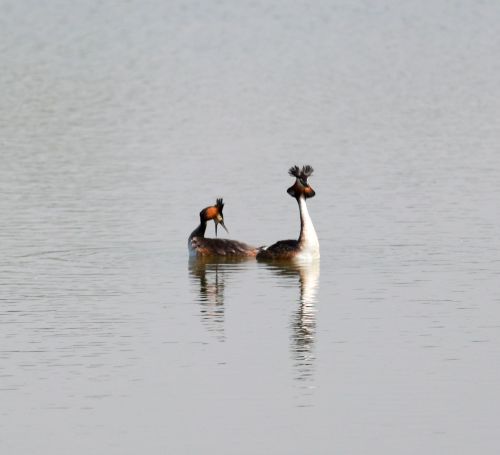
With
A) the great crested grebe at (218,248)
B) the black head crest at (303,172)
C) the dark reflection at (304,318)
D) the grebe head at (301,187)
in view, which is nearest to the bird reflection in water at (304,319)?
the dark reflection at (304,318)

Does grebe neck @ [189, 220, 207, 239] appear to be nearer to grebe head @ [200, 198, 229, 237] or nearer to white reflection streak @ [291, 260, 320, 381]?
grebe head @ [200, 198, 229, 237]

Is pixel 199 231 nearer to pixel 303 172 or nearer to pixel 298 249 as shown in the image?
pixel 303 172

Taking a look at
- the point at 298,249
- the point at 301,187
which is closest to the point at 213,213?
the point at 301,187

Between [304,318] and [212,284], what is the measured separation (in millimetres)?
3702

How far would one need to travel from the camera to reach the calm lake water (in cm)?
1725

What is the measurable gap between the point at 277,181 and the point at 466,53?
41.6m

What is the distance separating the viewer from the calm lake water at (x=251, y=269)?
17.2 m

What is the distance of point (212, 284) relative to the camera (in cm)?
2586

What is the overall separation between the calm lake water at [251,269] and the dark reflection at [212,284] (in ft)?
0.23

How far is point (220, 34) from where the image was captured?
90.6 m

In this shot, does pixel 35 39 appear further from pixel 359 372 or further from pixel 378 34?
pixel 359 372

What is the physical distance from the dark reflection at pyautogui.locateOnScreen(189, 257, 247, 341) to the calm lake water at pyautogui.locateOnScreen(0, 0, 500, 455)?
70 mm

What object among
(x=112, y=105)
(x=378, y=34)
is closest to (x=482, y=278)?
(x=112, y=105)

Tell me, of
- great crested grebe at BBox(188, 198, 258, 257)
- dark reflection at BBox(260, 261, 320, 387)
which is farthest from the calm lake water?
great crested grebe at BBox(188, 198, 258, 257)
